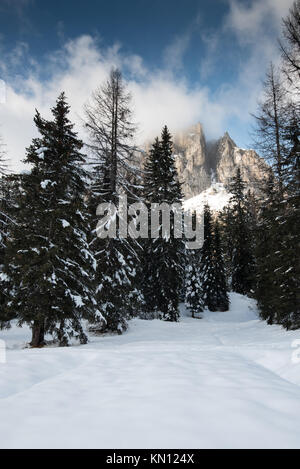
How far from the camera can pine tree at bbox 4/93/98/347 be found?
855 cm

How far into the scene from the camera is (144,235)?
872 inches

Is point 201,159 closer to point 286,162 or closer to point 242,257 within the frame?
point 242,257

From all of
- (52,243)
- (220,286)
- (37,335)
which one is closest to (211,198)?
(220,286)

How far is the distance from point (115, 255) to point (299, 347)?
884 cm

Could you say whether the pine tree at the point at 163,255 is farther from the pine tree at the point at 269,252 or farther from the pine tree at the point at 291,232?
the pine tree at the point at 291,232

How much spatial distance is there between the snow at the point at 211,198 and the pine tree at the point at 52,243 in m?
145

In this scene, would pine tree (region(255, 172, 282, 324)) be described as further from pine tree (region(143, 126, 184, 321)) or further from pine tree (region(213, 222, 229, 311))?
pine tree (region(213, 222, 229, 311))

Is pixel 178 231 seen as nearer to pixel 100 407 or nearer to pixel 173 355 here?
pixel 173 355

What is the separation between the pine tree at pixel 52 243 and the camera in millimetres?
8547

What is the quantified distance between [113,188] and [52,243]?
5.26 metres

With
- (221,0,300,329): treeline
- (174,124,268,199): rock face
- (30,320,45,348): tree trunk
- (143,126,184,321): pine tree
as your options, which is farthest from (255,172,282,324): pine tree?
(174,124,268,199): rock face

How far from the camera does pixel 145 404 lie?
2.74m
